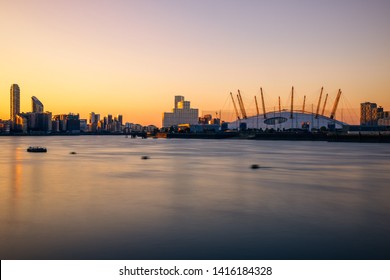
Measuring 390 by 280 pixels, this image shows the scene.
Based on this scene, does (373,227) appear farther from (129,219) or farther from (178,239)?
(129,219)

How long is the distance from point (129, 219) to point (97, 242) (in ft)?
15.4

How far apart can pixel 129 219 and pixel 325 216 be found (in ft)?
34.6

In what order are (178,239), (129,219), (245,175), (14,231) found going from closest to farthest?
(178,239) < (14,231) < (129,219) < (245,175)

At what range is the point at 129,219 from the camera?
20.9 metres

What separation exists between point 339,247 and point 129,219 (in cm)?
1047

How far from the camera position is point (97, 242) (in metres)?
16.2

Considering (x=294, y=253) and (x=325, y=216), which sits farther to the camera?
(x=325, y=216)

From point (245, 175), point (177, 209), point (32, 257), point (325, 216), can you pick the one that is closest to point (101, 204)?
point (177, 209)

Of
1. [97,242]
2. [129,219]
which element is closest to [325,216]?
[129,219]

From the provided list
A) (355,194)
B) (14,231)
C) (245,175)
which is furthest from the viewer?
(245,175)

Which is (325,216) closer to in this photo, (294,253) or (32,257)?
(294,253)

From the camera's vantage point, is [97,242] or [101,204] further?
[101,204]

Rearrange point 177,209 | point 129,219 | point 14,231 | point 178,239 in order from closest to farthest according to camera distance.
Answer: point 178,239 < point 14,231 < point 129,219 < point 177,209

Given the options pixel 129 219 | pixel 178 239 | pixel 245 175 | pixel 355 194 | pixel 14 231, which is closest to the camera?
pixel 178 239
